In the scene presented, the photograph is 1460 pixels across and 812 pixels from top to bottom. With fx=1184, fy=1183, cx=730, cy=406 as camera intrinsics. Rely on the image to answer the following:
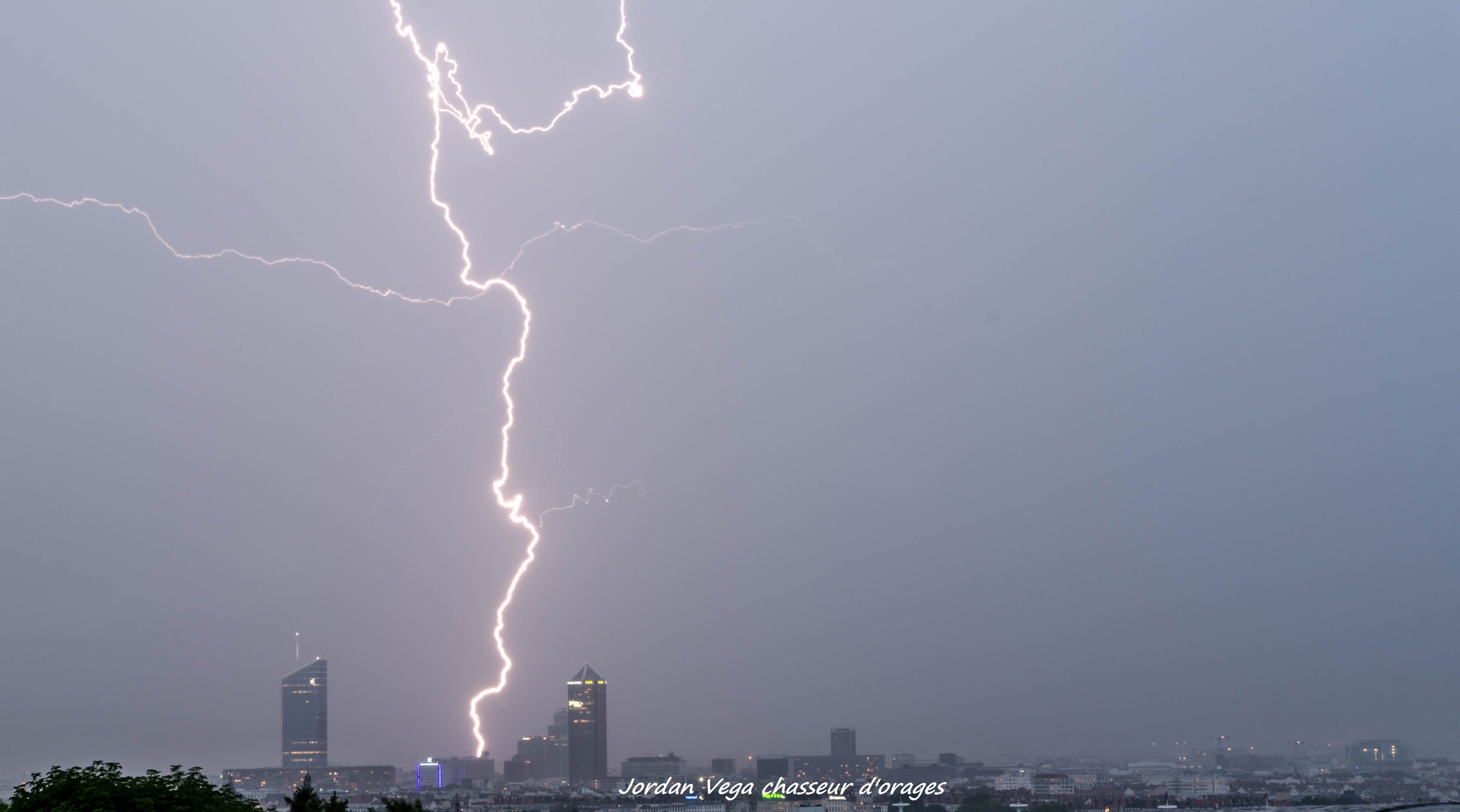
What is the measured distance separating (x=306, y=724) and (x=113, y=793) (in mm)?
99337

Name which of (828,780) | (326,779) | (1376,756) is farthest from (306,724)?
(1376,756)

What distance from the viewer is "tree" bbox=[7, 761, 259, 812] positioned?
15.5m

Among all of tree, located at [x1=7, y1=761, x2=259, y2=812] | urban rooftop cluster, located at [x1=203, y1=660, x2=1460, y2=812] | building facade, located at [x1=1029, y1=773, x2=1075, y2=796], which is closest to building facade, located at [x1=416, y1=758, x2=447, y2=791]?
urban rooftop cluster, located at [x1=203, y1=660, x2=1460, y2=812]

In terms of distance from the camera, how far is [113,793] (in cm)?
1602

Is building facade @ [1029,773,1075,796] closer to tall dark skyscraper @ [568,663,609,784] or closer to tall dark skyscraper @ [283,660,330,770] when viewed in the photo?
tall dark skyscraper @ [568,663,609,784]

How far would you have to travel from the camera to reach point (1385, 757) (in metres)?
102

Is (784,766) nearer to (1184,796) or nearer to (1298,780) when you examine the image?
(1184,796)

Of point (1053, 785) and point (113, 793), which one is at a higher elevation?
point (113, 793)

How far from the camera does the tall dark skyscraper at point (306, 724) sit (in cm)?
10731

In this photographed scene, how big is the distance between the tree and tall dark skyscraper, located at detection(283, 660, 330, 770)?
95.9 meters

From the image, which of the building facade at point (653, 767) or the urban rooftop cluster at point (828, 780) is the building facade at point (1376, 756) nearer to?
the urban rooftop cluster at point (828, 780)

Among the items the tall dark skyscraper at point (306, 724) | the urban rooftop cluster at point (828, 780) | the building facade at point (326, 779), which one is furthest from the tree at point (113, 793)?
the tall dark skyscraper at point (306, 724)

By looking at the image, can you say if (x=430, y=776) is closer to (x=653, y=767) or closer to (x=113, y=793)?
(x=653, y=767)

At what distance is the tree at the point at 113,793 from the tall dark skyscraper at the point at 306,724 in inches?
3777
